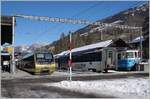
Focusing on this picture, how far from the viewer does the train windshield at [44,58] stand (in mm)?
42531

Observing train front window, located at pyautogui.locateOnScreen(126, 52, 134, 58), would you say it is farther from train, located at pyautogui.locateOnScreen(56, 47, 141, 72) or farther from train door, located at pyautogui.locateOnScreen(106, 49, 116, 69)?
train door, located at pyautogui.locateOnScreen(106, 49, 116, 69)

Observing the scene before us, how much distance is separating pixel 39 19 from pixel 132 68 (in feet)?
49.1

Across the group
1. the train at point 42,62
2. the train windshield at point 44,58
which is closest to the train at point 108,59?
the train at point 42,62

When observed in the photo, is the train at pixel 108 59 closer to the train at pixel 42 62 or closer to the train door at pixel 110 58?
the train door at pixel 110 58

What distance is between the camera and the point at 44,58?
42.9 m

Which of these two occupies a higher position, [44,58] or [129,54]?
[129,54]

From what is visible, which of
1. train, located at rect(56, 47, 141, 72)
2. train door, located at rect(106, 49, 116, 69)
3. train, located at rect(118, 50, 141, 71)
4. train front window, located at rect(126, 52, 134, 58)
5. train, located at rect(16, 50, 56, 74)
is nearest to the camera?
train, located at rect(16, 50, 56, 74)

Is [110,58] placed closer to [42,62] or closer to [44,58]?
[44,58]

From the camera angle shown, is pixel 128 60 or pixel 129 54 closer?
pixel 128 60

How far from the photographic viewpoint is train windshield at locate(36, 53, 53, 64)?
42531mm

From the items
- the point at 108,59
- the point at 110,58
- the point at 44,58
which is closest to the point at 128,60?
the point at 110,58

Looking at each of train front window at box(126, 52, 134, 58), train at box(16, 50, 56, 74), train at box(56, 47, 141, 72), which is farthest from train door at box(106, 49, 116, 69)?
train at box(16, 50, 56, 74)

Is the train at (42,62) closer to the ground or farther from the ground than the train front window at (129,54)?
closer to the ground

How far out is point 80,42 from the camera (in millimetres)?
133000
